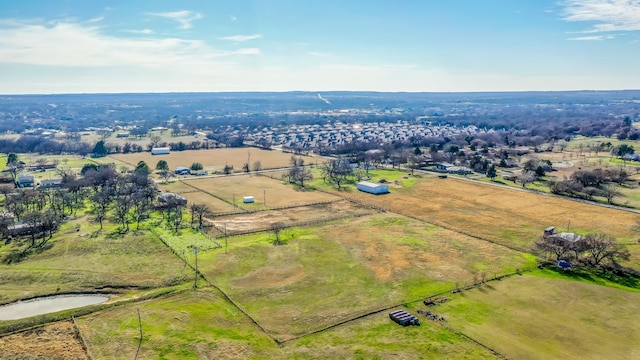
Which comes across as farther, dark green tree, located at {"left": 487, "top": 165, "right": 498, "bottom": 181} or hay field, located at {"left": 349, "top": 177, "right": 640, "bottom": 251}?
dark green tree, located at {"left": 487, "top": 165, "right": 498, "bottom": 181}

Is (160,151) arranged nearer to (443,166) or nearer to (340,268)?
(443,166)

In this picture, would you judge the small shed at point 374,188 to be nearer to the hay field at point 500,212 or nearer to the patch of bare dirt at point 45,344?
the hay field at point 500,212

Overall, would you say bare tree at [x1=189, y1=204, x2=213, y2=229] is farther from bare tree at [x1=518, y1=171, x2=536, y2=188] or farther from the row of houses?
bare tree at [x1=518, y1=171, x2=536, y2=188]

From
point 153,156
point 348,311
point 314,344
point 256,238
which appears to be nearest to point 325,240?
point 256,238

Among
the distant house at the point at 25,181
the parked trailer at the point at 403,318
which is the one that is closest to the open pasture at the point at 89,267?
the parked trailer at the point at 403,318

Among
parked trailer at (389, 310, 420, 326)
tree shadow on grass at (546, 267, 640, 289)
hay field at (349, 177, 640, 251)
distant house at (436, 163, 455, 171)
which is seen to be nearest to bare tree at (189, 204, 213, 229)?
hay field at (349, 177, 640, 251)

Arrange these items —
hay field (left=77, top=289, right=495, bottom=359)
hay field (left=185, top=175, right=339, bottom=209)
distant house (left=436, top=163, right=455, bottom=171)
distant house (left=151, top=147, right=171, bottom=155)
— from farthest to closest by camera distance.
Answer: distant house (left=151, top=147, right=171, bottom=155) < distant house (left=436, top=163, right=455, bottom=171) < hay field (left=185, top=175, right=339, bottom=209) < hay field (left=77, top=289, right=495, bottom=359)
